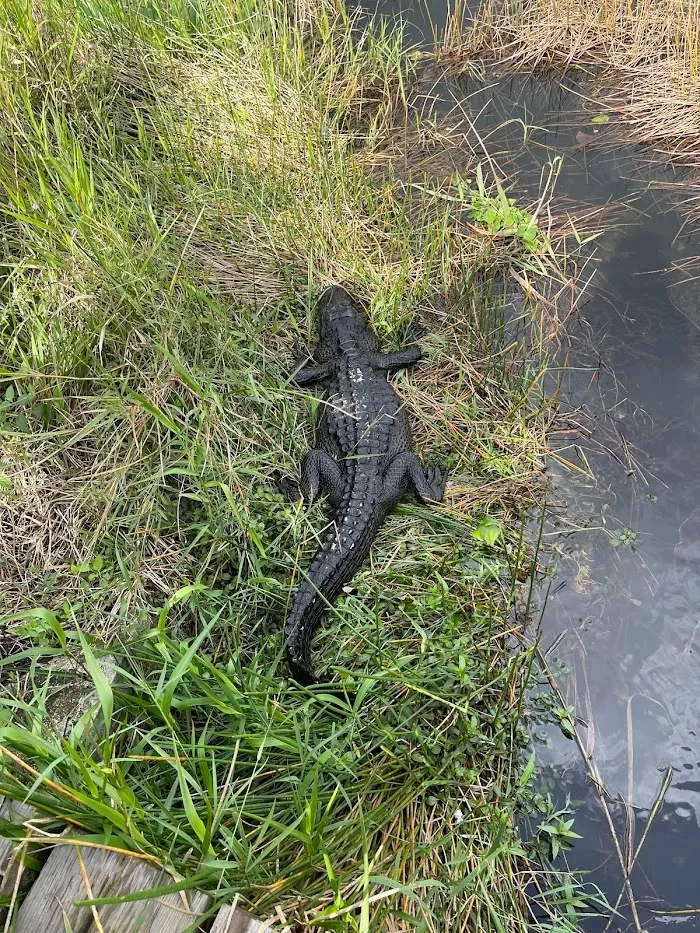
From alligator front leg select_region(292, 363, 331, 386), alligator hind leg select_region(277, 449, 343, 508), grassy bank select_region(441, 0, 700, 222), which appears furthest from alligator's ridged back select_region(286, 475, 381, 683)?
grassy bank select_region(441, 0, 700, 222)

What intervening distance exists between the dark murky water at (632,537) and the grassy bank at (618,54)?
24 centimetres

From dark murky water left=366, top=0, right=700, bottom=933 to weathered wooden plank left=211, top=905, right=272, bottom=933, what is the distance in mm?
1304

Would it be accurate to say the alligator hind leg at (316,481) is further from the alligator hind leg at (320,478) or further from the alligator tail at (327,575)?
the alligator tail at (327,575)

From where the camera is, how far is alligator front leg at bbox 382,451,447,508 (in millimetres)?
3199

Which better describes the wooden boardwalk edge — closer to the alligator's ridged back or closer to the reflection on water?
the alligator's ridged back

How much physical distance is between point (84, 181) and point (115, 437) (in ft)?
4.13

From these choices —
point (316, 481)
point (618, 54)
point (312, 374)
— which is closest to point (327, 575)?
point (316, 481)

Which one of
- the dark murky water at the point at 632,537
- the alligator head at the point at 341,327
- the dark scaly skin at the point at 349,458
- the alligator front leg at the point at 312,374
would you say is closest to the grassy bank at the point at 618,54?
the dark murky water at the point at 632,537

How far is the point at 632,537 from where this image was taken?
3113mm

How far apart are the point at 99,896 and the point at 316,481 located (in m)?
1.91

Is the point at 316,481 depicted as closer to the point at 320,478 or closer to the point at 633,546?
the point at 320,478

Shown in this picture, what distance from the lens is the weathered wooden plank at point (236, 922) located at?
5.53ft

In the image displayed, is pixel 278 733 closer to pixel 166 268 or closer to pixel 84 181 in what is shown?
pixel 166 268

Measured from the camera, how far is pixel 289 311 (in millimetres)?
3695
